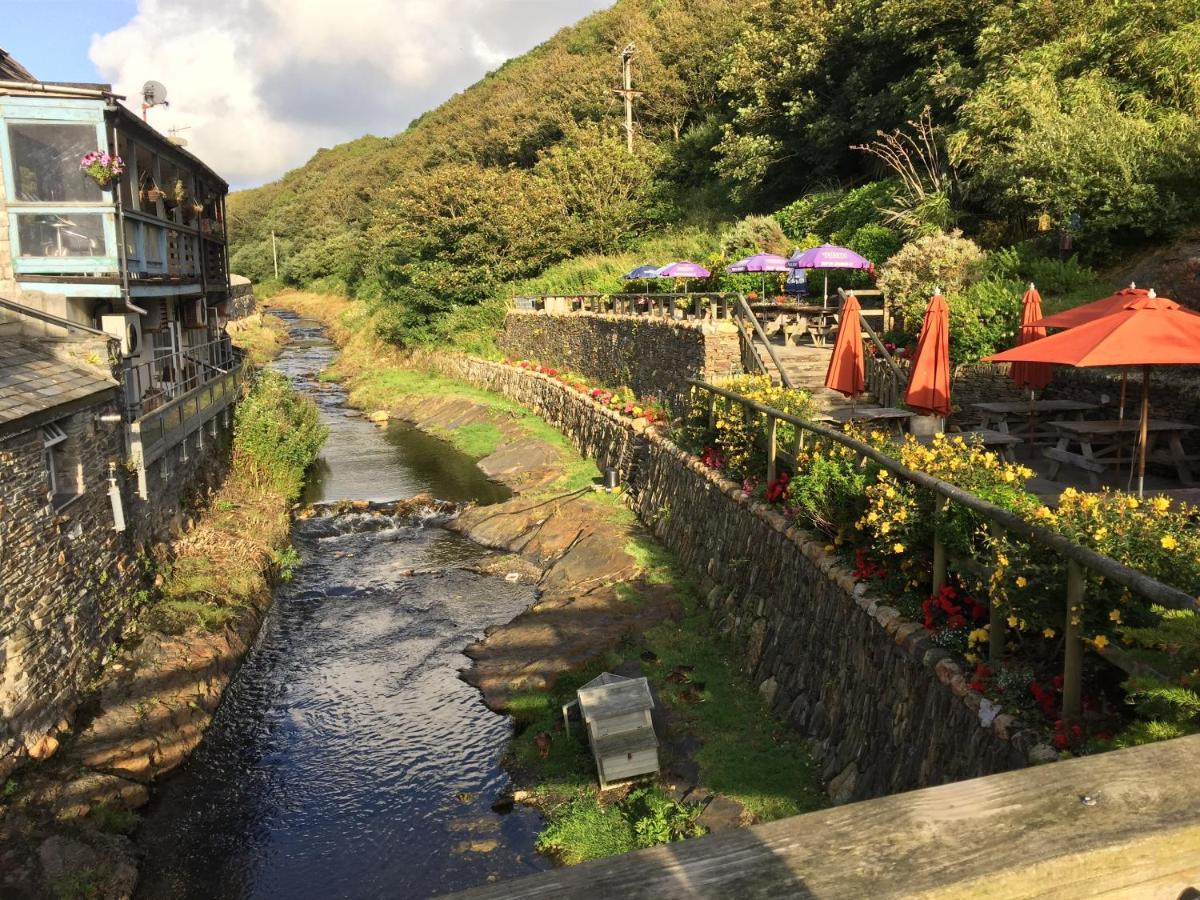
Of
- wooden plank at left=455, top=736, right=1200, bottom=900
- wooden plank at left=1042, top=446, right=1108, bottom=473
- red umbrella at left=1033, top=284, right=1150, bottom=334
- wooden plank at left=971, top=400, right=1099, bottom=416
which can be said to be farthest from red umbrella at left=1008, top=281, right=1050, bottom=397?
wooden plank at left=455, top=736, right=1200, bottom=900

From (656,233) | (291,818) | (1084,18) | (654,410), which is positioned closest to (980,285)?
(654,410)

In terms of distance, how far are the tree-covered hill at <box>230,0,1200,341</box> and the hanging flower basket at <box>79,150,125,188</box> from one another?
1637cm

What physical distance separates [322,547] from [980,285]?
14387mm

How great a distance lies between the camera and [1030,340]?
40.1ft

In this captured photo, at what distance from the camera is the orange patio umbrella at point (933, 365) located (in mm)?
11438

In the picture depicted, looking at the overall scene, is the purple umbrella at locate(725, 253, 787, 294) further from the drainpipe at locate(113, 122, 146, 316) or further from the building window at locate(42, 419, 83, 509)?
the building window at locate(42, 419, 83, 509)

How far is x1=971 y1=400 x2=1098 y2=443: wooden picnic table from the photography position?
12.4 metres

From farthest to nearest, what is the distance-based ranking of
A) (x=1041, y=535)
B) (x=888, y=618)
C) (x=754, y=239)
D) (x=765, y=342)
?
(x=754, y=239), (x=765, y=342), (x=888, y=618), (x=1041, y=535)

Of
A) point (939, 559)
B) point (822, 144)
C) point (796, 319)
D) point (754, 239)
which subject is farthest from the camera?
point (822, 144)

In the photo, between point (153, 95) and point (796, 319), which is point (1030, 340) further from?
point (153, 95)

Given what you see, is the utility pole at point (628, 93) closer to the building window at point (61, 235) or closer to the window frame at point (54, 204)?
the window frame at point (54, 204)

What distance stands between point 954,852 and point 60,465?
1230 cm

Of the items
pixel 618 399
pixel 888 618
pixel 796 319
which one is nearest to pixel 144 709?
pixel 888 618

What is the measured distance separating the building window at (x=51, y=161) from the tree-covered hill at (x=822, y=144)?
16.9 meters
